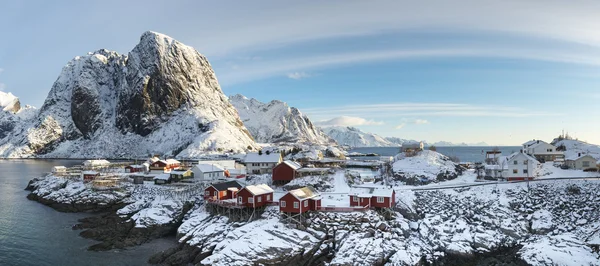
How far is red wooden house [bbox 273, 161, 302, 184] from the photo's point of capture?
200 feet

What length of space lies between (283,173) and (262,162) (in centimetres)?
1215

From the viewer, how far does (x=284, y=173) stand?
201ft

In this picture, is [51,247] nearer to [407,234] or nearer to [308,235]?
[308,235]

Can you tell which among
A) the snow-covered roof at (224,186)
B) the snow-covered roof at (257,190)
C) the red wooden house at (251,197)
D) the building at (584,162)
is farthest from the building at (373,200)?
the building at (584,162)

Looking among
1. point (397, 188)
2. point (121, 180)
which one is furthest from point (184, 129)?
point (397, 188)

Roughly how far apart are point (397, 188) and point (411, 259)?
69.9ft

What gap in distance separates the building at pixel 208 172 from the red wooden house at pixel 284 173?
1219 centimetres

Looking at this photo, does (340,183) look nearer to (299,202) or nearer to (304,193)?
(304,193)

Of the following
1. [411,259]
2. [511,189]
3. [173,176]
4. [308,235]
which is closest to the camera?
[411,259]

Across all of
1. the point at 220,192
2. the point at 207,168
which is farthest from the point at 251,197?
the point at 207,168

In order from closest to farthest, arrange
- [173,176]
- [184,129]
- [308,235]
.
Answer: [308,235] → [173,176] → [184,129]

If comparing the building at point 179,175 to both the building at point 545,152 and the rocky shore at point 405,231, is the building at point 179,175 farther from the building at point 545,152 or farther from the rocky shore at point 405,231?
the building at point 545,152

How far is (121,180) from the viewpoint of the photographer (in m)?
68.9

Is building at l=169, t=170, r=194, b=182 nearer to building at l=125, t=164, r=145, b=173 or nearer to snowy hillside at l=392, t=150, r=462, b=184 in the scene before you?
building at l=125, t=164, r=145, b=173
